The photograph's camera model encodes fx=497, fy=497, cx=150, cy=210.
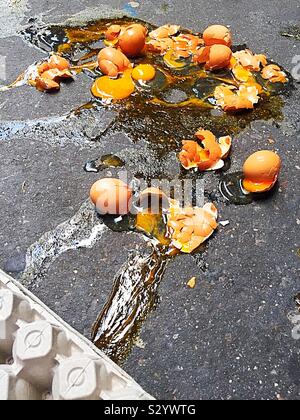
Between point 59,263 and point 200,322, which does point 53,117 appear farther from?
point 200,322

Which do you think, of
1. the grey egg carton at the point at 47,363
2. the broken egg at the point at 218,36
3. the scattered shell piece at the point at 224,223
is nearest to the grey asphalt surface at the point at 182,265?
the scattered shell piece at the point at 224,223

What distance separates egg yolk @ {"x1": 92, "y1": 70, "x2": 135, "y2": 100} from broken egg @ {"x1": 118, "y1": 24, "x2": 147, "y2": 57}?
8.2 inches

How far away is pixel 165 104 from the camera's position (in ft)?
9.70

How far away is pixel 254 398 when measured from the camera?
1839 mm

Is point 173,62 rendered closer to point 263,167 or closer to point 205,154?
point 205,154

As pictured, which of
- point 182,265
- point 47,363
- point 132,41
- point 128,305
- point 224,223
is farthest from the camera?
point 132,41

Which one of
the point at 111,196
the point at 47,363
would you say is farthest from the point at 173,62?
the point at 47,363

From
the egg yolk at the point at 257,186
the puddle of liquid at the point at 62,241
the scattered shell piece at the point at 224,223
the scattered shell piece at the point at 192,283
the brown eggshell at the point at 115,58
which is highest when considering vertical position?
the brown eggshell at the point at 115,58

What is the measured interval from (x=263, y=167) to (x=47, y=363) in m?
1.37

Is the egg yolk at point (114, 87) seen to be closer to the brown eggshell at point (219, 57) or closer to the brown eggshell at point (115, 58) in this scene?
the brown eggshell at point (115, 58)

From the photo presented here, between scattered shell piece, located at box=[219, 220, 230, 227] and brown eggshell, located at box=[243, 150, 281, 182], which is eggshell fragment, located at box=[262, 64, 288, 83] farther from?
scattered shell piece, located at box=[219, 220, 230, 227]

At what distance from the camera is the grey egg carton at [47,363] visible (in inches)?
59.6

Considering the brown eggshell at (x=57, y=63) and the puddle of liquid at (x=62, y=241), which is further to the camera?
the brown eggshell at (x=57, y=63)

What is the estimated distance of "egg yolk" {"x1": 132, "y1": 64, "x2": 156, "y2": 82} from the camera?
3.07 m
